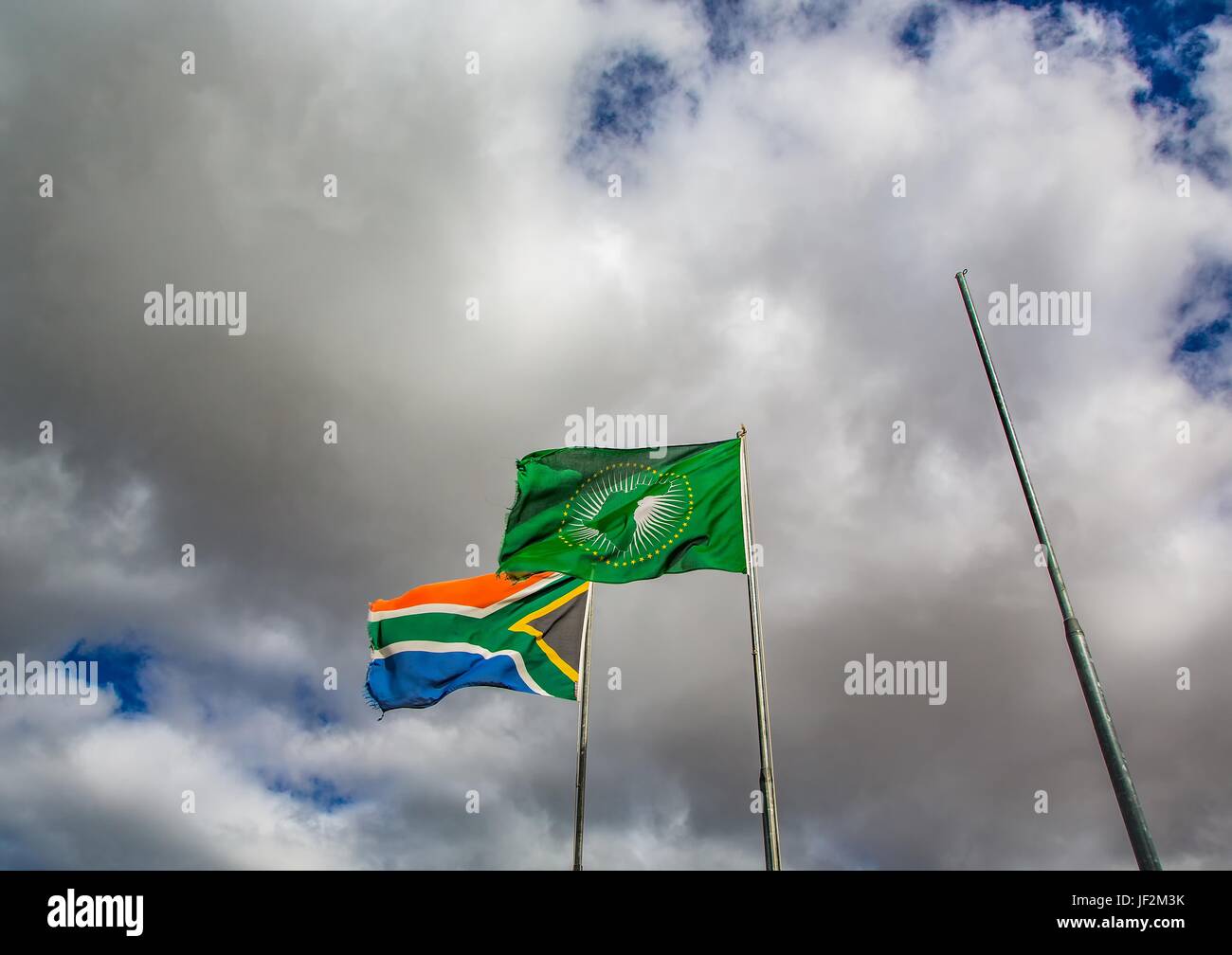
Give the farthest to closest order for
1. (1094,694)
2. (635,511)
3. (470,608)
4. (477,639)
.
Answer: (470,608)
(477,639)
(635,511)
(1094,694)

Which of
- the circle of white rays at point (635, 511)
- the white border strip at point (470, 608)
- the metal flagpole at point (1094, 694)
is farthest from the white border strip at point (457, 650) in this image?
the metal flagpole at point (1094, 694)

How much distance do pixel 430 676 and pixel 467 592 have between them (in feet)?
8.88

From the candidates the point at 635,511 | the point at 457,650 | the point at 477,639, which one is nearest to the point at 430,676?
the point at 457,650

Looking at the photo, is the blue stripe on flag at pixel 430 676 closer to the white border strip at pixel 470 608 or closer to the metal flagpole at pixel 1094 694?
the white border strip at pixel 470 608

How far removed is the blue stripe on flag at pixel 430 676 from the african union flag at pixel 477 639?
0.03 meters

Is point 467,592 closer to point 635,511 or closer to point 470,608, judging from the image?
point 470,608

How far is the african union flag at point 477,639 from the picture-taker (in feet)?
78.0

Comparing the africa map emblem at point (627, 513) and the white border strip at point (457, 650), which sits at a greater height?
the africa map emblem at point (627, 513)

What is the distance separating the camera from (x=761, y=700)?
53.2ft

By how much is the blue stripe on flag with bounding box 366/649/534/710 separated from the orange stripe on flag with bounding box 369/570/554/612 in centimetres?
149

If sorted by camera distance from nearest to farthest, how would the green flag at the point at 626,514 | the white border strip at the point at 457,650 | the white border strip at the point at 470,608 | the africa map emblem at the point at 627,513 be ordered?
1. the green flag at the point at 626,514
2. the africa map emblem at the point at 627,513
3. the white border strip at the point at 457,650
4. the white border strip at the point at 470,608
